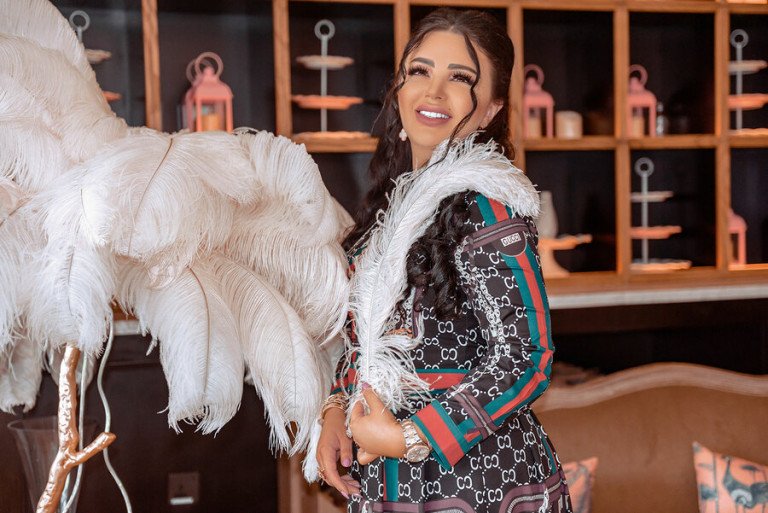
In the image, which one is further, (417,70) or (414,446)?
(417,70)

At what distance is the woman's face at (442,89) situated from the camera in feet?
4.28

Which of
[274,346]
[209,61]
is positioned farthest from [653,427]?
[209,61]

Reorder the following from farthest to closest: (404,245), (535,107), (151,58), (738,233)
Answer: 1. (738,233)
2. (535,107)
3. (151,58)
4. (404,245)

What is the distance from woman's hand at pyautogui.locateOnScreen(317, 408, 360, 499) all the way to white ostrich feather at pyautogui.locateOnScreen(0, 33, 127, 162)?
0.53m

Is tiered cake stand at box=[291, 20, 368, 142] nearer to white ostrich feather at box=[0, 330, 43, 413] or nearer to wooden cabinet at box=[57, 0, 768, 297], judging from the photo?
wooden cabinet at box=[57, 0, 768, 297]

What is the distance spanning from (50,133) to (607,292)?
2211 mm

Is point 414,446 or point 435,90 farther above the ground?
point 435,90

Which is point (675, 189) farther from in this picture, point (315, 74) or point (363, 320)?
point (363, 320)

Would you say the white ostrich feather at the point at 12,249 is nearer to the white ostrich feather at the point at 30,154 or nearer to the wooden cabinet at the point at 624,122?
the white ostrich feather at the point at 30,154

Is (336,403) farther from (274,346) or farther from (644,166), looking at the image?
(644,166)

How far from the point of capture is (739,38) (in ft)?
10.9

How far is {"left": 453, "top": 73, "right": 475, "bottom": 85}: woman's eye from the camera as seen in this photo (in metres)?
1.31

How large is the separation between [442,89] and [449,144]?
11cm

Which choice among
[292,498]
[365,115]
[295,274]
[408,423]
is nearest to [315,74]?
[365,115]
